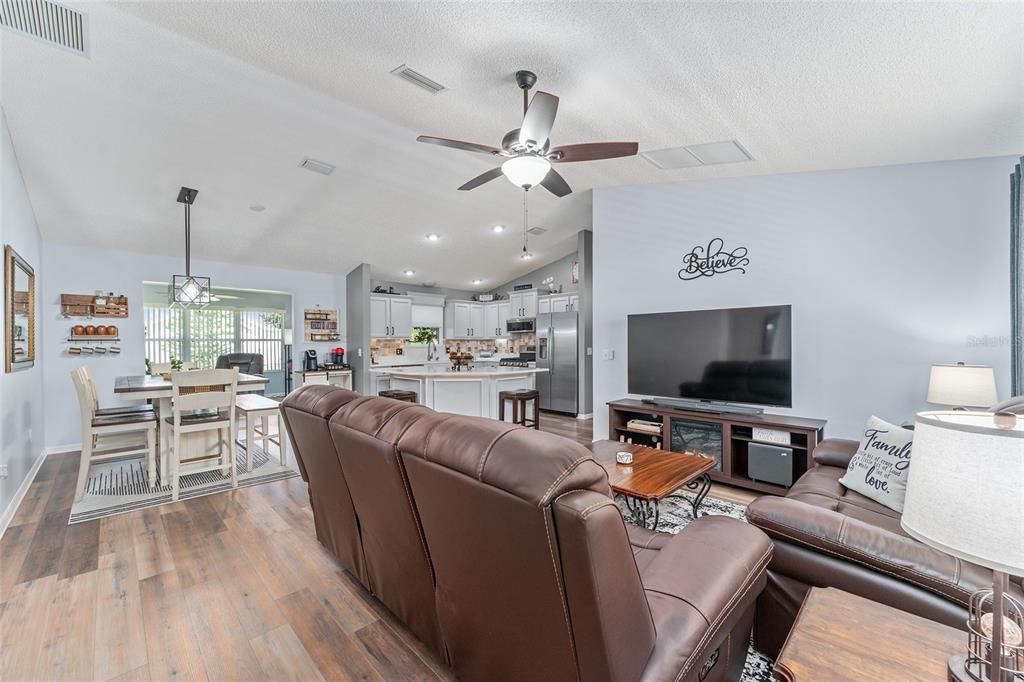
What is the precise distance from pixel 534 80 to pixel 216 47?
2063mm

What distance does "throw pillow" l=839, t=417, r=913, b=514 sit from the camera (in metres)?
2.11

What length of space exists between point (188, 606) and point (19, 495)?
2554mm

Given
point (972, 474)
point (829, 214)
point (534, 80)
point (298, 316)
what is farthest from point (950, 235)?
point (298, 316)

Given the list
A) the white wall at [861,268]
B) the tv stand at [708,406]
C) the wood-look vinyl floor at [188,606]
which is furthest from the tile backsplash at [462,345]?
the wood-look vinyl floor at [188,606]

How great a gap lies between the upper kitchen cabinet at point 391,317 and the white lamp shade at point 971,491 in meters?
7.78

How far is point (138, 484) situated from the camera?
3668 mm

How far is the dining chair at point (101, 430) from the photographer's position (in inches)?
126

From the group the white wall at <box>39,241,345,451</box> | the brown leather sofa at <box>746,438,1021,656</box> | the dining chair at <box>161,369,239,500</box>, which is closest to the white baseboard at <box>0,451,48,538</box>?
the white wall at <box>39,241,345,451</box>

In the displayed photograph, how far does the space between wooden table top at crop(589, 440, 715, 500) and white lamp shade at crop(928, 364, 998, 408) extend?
152 cm

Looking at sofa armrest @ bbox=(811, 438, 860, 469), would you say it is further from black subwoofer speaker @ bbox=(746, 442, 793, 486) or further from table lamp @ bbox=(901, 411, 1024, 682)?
table lamp @ bbox=(901, 411, 1024, 682)

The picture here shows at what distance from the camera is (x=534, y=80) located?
2680 mm

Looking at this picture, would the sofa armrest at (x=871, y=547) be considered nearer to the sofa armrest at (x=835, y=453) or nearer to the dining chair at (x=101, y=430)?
the sofa armrest at (x=835, y=453)

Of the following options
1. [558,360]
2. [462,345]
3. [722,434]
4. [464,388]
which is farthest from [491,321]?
[722,434]

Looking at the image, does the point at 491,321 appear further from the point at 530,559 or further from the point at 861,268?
the point at 530,559
